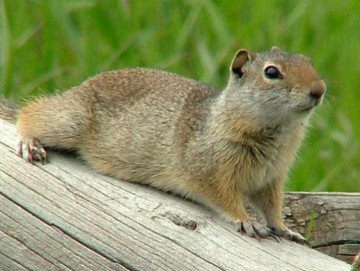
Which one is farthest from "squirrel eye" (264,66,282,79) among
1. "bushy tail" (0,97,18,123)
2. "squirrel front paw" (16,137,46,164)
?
"bushy tail" (0,97,18,123)

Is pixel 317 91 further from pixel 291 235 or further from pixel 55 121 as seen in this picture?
pixel 55 121

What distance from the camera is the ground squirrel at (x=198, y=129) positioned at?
4.08 meters

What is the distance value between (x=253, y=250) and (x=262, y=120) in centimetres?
73

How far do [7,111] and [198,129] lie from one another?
0.89 meters

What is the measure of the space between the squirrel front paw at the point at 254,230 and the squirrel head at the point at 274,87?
17.2 inches

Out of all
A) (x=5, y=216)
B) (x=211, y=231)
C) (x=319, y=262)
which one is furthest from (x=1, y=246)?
(x=319, y=262)

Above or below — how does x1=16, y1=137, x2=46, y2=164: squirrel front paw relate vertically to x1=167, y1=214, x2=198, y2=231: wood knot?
above

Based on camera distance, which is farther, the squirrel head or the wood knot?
the squirrel head

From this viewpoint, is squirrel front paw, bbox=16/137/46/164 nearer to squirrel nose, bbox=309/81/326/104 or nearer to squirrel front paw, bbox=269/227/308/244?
squirrel front paw, bbox=269/227/308/244

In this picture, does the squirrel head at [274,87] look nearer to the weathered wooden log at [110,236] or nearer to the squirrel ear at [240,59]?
the squirrel ear at [240,59]

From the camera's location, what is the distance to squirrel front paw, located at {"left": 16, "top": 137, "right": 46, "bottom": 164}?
3.94m

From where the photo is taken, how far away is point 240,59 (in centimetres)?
434

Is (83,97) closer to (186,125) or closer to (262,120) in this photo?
(186,125)

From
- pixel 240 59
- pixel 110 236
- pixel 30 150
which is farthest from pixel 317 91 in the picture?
pixel 30 150
